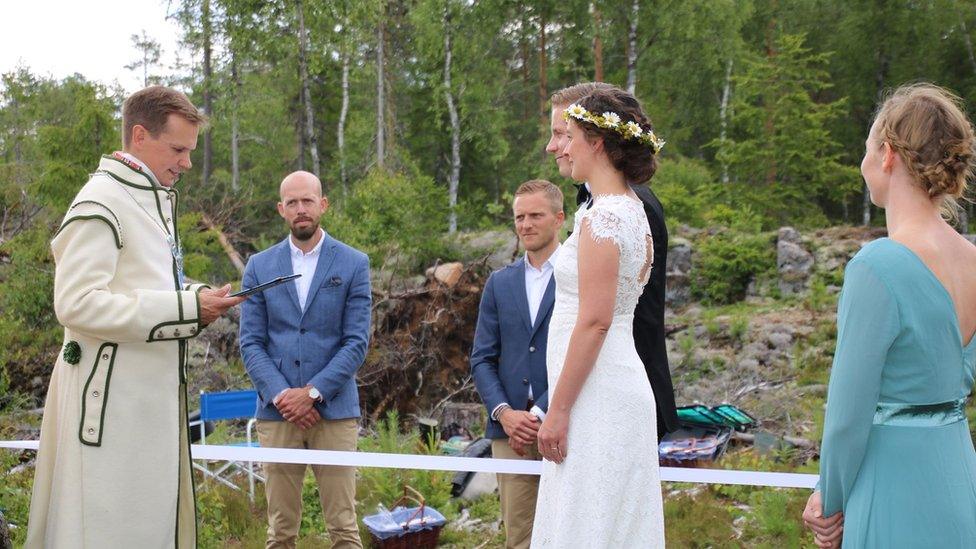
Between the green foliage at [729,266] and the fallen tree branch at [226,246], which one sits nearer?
the fallen tree branch at [226,246]

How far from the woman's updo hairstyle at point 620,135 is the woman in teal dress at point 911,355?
Result: 88cm

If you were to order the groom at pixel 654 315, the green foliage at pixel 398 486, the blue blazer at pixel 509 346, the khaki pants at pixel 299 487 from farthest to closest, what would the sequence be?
the green foliage at pixel 398 486 < the khaki pants at pixel 299 487 < the blue blazer at pixel 509 346 < the groom at pixel 654 315

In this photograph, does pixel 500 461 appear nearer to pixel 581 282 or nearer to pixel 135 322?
pixel 581 282

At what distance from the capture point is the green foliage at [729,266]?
1627cm

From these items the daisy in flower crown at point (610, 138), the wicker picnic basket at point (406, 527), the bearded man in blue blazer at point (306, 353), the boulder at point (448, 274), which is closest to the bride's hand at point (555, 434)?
the daisy in flower crown at point (610, 138)

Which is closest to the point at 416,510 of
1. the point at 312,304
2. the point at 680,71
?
the point at 312,304

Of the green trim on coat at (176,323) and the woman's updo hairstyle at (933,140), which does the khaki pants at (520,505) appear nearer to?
the green trim on coat at (176,323)

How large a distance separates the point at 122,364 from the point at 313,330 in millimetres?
1560

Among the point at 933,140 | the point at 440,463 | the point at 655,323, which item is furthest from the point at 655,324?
the point at 440,463

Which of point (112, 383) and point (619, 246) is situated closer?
point (619, 246)

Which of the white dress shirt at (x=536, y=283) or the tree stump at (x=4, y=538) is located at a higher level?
the white dress shirt at (x=536, y=283)

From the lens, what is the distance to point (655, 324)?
3.43 m

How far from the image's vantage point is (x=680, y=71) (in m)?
27.8

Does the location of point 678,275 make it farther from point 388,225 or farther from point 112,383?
point 112,383
